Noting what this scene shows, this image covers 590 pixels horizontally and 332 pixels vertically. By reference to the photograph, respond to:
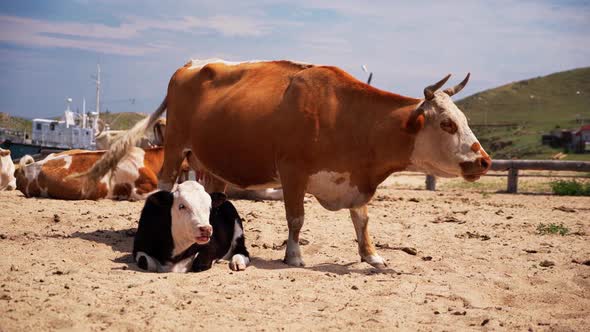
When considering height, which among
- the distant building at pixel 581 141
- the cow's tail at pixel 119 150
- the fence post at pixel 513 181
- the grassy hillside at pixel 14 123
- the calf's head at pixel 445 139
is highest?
the calf's head at pixel 445 139

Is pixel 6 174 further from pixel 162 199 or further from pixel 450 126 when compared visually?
pixel 450 126

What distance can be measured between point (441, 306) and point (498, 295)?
2.63 feet

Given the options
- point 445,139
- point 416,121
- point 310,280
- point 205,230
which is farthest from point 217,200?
point 445,139

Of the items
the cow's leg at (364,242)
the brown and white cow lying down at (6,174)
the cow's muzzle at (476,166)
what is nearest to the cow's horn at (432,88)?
the cow's muzzle at (476,166)

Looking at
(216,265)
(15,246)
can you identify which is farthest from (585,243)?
(15,246)

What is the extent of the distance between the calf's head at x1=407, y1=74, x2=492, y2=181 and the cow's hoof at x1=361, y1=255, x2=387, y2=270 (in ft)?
3.40

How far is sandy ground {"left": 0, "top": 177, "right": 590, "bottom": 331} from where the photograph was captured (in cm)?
498

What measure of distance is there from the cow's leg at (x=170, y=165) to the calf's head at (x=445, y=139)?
292 centimetres

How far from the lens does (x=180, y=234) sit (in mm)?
6719

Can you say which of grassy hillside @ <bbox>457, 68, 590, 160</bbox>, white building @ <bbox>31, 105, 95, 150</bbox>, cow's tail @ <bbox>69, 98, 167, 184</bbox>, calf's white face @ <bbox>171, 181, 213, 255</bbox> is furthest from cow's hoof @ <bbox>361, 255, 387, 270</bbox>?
grassy hillside @ <bbox>457, 68, 590, 160</bbox>

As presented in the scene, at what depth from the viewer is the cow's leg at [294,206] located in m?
7.15

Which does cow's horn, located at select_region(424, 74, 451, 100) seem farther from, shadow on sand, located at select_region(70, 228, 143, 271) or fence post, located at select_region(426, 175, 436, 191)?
fence post, located at select_region(426, 175, 436, 191)

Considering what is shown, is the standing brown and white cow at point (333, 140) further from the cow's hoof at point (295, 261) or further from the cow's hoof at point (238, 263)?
the cow's hoof at point (238, 263)

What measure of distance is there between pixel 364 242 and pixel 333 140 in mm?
1120
